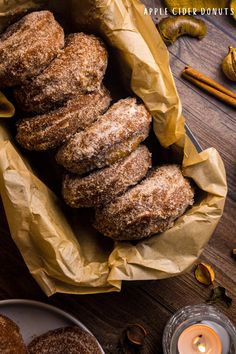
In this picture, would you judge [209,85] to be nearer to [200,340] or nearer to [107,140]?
[107,140]

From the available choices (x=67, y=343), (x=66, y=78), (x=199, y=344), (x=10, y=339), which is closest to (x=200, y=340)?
(x=199, y=344)

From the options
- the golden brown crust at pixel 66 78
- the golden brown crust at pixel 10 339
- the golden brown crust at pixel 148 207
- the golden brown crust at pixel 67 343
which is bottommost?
the golden brown crust at pixel 67 343

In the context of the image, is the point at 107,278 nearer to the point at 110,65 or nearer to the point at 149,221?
the point at 149,221

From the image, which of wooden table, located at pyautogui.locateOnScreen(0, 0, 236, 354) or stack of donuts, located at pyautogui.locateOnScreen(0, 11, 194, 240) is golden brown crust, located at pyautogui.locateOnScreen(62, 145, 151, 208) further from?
wooden table, located at pyautogui.locateOnScreen(0, 0, 236, 354)

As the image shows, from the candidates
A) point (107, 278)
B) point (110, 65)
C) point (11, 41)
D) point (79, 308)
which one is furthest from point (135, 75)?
point (79, 308)

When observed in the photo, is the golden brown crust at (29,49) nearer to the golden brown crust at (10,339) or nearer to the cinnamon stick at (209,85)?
the cinnamon stick at (209,85)

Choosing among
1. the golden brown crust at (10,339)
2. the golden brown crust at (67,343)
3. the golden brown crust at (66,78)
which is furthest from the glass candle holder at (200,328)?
the golden brown crust at (66,78)
